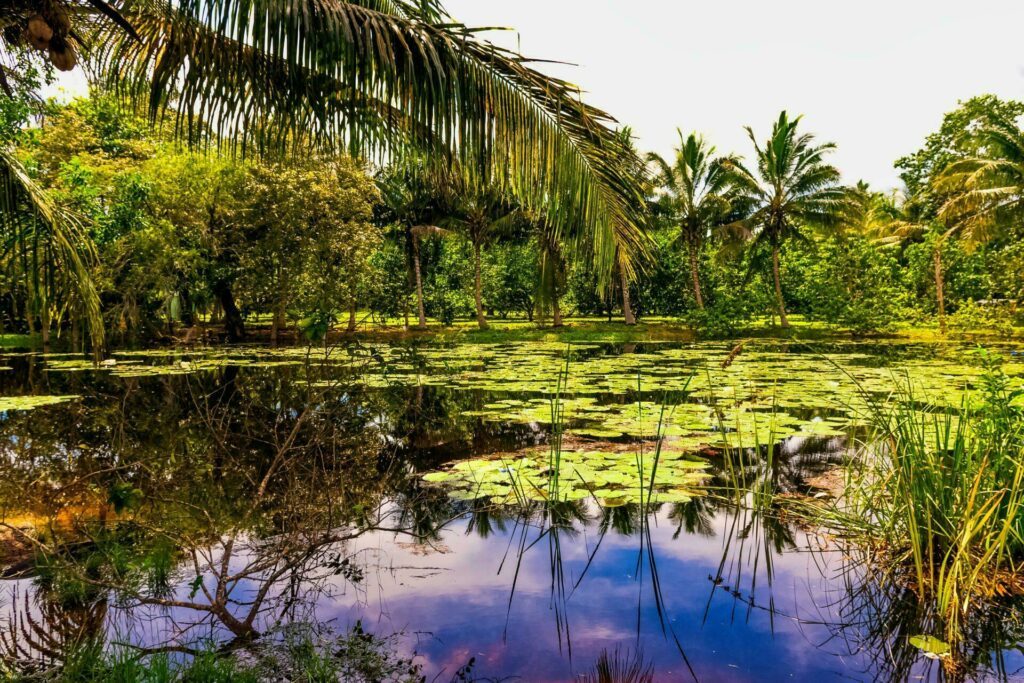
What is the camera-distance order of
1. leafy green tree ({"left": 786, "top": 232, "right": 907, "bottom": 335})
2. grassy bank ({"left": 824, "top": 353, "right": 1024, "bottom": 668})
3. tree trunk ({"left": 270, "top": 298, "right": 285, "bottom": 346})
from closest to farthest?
1. grassy bank ({"left": 824, "top": 353, "right": 1024, "bottom": 668})
2. leafy green tree ({"left": 786, "top": 232, "right": 907, "bottom": 335})
3. tree trunk ({"left": 270, "top": 298, "right": 285, "bottom": 346})

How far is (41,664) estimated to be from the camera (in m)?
→ 2.28

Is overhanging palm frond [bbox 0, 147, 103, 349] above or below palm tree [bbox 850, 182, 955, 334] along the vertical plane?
below

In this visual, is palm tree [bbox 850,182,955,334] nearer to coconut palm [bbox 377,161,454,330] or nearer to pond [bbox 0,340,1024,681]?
coconut palm [bbox 377,161,454,330]

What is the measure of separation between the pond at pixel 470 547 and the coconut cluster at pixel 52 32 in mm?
1685

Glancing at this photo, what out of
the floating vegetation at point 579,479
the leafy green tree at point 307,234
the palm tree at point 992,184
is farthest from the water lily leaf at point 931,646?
the palm tree at point 992,184

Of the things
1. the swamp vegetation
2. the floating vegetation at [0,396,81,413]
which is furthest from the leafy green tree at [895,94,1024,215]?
the floating vegetation at [0,396,81,413]

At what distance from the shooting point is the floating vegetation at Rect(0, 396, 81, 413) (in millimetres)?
7625

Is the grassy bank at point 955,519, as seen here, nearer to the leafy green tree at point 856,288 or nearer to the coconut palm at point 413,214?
the coconut palm at point 413,214

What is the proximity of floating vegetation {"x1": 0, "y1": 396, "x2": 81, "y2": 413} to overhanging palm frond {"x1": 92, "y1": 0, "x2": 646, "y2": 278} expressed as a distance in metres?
6.48

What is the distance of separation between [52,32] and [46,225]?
55.1 inches

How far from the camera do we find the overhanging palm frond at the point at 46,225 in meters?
3.50

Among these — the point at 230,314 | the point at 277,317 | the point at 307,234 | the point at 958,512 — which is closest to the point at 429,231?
the point at 307,234

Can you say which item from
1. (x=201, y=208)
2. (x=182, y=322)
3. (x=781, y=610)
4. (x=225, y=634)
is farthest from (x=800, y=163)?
(x=182, y=322)

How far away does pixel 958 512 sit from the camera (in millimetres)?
2715
